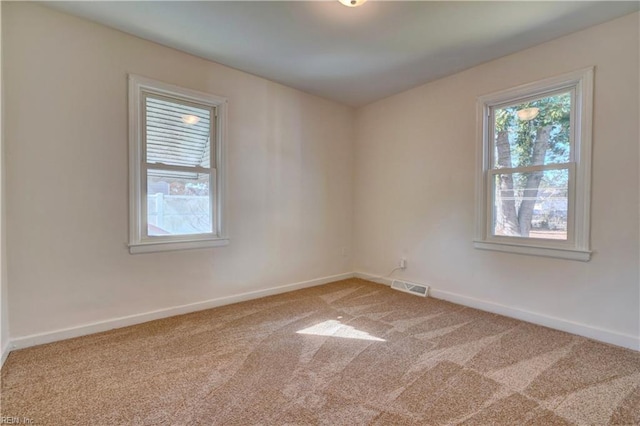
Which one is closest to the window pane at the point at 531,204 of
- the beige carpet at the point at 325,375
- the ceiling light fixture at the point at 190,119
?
the beige carpet at the point at 325,375

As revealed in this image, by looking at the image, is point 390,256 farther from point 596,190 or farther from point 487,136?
point 596,190

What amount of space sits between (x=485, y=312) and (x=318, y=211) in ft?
7.21

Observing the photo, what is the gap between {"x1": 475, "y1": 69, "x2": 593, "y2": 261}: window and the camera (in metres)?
2.46

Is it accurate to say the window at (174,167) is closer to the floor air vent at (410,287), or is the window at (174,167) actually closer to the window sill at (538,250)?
the floor air vent at (410,287)

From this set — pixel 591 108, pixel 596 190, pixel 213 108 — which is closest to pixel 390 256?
pixel 596 190

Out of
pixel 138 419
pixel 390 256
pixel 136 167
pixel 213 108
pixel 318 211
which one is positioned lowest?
pixel 138 419

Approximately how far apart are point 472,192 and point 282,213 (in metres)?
2.11

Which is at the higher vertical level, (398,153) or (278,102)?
(278,102)

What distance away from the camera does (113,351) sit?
7.02ft

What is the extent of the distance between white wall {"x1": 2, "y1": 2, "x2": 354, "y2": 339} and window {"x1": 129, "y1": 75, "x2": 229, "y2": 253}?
94 millimetres

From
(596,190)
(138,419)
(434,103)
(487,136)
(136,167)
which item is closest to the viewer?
(138,419)

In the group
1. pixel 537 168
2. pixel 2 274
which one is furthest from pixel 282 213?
pixel 537 168

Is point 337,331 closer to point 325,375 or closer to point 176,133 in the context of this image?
point 325,375

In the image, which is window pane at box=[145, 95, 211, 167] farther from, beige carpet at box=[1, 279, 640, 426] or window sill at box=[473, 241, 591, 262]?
window sill at box=[473, 241, 591, 262]
